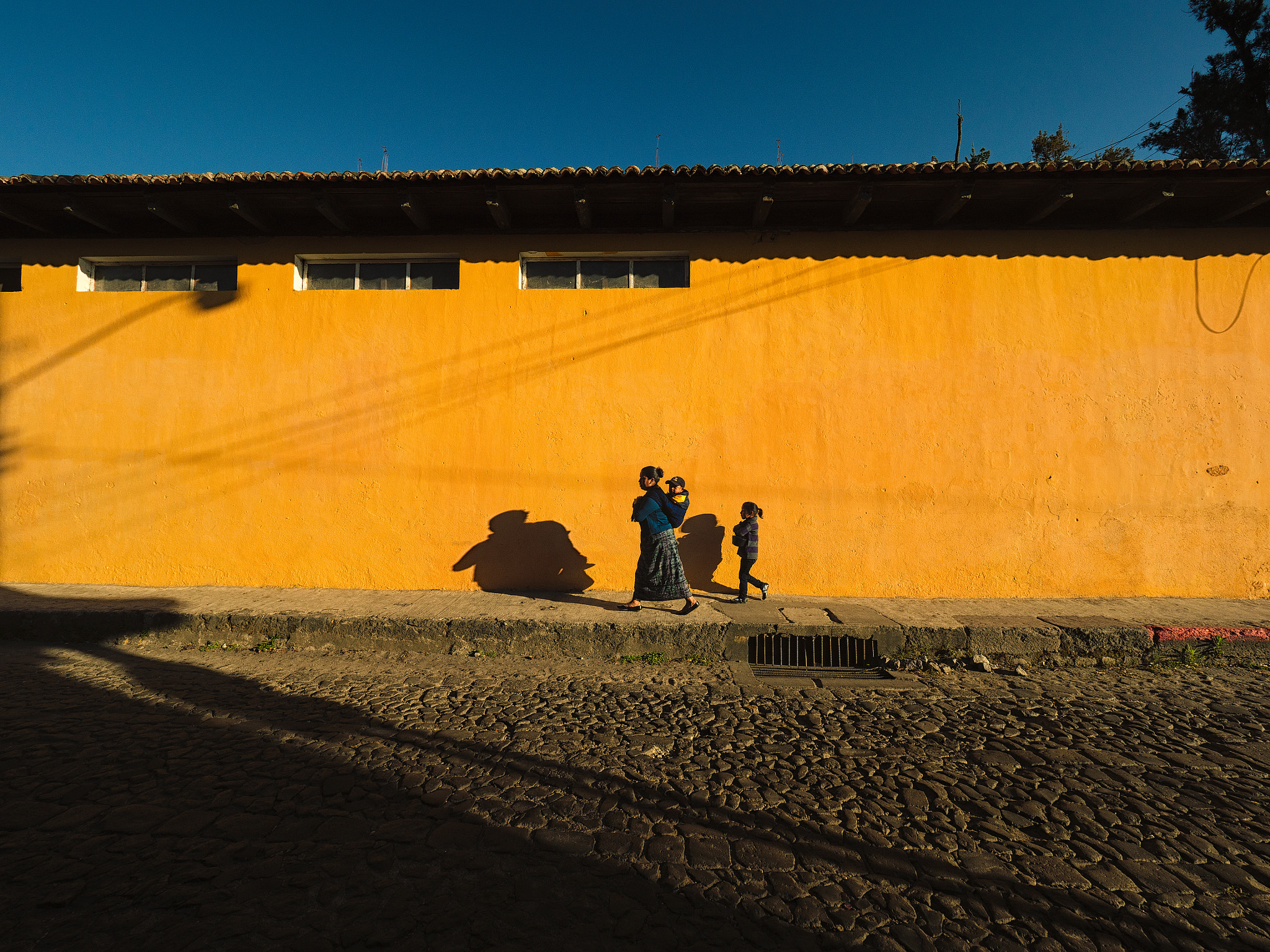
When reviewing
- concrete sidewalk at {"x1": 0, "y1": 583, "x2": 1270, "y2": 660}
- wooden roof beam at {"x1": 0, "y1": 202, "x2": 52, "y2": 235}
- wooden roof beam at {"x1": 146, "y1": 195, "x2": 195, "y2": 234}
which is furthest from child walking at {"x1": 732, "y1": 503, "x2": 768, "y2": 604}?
wooden roof beam at {"x1": 0, "y1": 202, "x2": 52, "y2": 235}

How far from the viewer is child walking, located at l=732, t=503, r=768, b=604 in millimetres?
6047

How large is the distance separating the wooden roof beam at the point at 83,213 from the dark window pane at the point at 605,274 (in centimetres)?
571

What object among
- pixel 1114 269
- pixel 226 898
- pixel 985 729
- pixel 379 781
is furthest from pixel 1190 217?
pixel 226 898

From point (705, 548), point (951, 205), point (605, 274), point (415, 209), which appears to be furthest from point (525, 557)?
point (951, 205)

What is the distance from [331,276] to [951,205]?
725cm

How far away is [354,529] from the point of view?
681cm

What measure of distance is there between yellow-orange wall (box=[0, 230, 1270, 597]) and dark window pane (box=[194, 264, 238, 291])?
198 mm

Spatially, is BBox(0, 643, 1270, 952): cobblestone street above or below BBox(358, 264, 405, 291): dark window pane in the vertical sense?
below

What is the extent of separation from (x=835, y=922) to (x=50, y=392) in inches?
380

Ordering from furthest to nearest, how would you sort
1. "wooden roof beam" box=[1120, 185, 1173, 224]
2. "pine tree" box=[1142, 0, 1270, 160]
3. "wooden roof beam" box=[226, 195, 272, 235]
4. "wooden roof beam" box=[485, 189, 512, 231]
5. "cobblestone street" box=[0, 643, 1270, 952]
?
"pine tree" box=[1142, 0, 1270, 160] < "wooden roof beam" box=[226, 195, 272, 235] < "wooden roof beam" box=[485, 189, 512, 231] < "wooden roof beam" box=[1120, 185, 1173, 224] < "cobblestone street" box=[0, 643, 1270, 952]

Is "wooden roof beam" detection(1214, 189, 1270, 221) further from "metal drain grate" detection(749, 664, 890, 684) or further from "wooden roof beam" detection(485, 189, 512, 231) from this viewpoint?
"wooden roof beam" detection(485, 189, 512, 231)

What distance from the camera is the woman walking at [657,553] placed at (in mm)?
5773

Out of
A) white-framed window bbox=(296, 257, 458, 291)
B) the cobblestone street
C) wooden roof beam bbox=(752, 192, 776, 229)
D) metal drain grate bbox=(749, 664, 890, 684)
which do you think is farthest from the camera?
white-framed window bbox=(296, 257, 458, 291)

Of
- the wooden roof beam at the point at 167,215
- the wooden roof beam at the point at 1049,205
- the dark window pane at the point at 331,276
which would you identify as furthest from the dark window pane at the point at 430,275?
the wooden roof beam at the point at 1049,205
